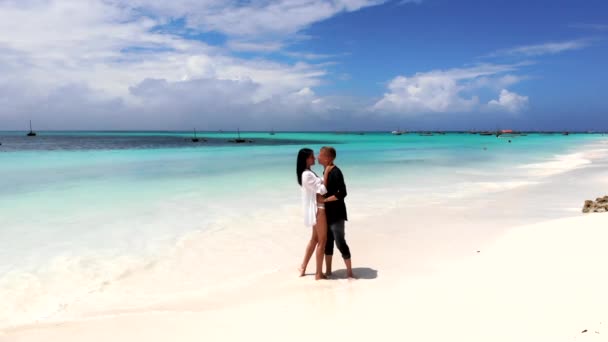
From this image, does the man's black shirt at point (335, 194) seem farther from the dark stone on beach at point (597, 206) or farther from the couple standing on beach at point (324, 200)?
the dark stone on beach at point (597, 206)

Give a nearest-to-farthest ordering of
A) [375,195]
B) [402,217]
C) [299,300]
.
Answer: [299,300]
[402,217]
[375,195]

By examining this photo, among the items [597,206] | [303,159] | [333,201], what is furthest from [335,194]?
[597,206]

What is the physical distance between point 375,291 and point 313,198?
1431 millimetres

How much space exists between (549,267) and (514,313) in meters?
1.83

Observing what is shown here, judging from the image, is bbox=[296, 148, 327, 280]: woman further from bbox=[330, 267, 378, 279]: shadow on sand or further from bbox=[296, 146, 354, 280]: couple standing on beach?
bbox=[330, 267, 378, 279]: shadow on sand

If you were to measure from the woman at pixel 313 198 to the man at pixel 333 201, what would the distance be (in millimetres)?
82

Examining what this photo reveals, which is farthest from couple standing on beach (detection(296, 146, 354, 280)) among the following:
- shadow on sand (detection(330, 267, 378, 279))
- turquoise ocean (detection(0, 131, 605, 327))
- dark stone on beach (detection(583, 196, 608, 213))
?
dark stone on beach (detection(583, 196, 608, 213))

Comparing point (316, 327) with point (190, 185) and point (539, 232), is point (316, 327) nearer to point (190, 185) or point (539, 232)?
point (539, 232)

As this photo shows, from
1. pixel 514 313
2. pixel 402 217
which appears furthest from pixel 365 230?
pixel 514 313

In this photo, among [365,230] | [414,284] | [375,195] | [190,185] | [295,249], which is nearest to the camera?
[414,284]

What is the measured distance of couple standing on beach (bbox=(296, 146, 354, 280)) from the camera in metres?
5.39

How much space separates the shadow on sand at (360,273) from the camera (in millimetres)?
6082

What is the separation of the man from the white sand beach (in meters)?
0.55

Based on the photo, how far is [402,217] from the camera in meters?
10.5
